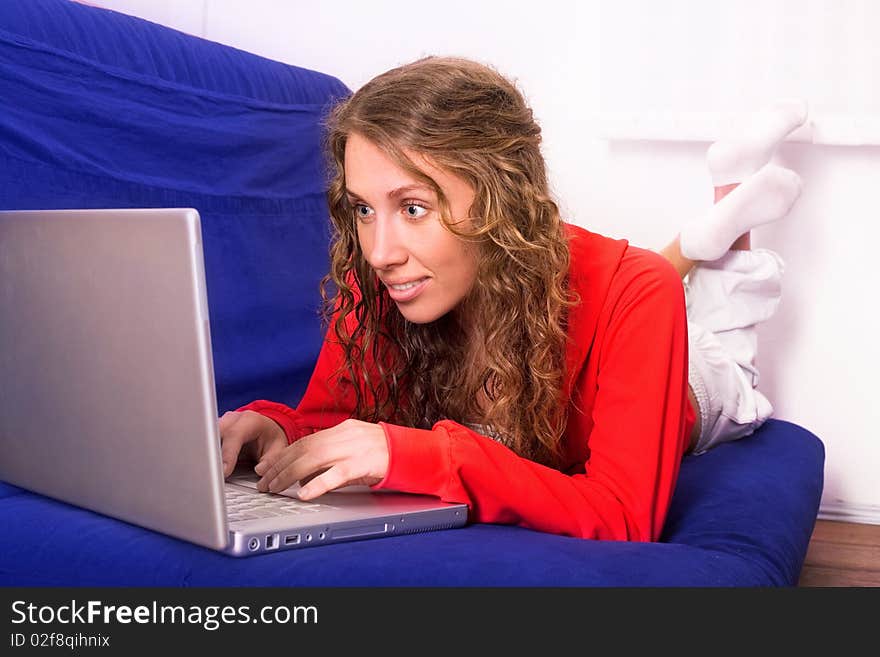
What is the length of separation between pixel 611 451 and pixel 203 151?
1066 millimetres

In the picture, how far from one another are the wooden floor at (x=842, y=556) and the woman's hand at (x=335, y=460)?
38.8 inches

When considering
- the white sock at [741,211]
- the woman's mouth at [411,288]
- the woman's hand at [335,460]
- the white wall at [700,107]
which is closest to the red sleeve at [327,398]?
the woman's mouth at [411,288]

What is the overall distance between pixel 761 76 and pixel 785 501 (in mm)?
1182

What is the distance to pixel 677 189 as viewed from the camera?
8.39 ft

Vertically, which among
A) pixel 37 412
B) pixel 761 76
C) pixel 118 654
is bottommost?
pixel 118 654

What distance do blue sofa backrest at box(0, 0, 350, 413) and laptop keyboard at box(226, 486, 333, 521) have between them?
26.6 inches

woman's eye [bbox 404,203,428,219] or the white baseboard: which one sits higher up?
woman's eye [bbox 404,203,428,219]

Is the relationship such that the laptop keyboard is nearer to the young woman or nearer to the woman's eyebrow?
the young woman

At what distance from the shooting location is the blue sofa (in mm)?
1042

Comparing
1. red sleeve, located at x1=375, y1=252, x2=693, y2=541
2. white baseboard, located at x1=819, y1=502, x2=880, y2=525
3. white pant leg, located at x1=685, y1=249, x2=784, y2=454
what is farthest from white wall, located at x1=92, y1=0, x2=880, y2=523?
red sleeve, located at x1=375, y1=252, x2=693, y2=541

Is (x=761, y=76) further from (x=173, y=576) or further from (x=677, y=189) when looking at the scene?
(x=173, y=576)

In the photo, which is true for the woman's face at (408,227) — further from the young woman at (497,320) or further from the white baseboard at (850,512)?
the white baseboard at (850,512)

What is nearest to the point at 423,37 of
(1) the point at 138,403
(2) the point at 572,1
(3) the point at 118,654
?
(2) the point at 572,1

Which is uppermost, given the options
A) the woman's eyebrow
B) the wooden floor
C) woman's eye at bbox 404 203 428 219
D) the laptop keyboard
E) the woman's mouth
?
the woman's eyebrow
